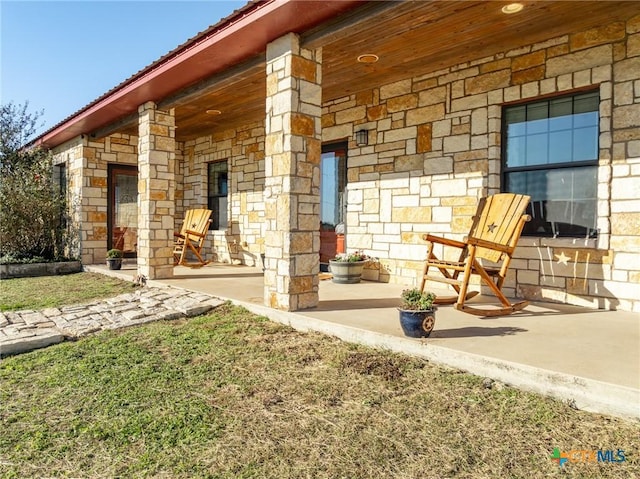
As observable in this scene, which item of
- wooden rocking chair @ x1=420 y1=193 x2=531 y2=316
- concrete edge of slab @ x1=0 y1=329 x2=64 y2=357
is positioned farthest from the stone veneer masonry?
concrete edge of slab @ x1=0 y1=329 x2=64 y2=357

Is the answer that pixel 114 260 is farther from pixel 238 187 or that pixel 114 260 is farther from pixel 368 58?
pixel 368 58

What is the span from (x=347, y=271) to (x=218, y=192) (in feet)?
14.7

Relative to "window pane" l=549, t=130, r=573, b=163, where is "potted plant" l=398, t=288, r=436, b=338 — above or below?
below

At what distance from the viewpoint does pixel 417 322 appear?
2896 mm

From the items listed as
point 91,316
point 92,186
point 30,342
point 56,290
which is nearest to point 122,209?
point 92,186

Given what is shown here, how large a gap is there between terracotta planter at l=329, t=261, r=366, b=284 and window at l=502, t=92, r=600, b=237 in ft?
6.71

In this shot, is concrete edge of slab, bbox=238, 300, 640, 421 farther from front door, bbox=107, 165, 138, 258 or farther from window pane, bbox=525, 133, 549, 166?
front door, bbox=107, 165, 138, 258

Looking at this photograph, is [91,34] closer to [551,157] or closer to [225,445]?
[551,157]

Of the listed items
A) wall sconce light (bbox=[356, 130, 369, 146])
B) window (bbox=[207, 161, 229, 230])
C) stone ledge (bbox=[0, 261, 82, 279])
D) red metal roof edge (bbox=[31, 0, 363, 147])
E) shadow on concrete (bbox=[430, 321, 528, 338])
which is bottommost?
stone ledge (bbox=[0, 261, 82, 279])

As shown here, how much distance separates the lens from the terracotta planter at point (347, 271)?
5.57 metres

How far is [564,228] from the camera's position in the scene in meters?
4.31

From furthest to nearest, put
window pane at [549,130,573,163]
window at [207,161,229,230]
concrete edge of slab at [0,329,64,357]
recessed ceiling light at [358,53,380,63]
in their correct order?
window at [207,161,229,230] → recessed ceiling light at [358,53,380,63] → window pane at [549,130,573,163] → concrete edge of slab at [0,329,64,357]

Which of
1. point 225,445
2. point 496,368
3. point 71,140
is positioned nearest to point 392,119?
point 496,368

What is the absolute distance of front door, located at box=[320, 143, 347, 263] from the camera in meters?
6.62
